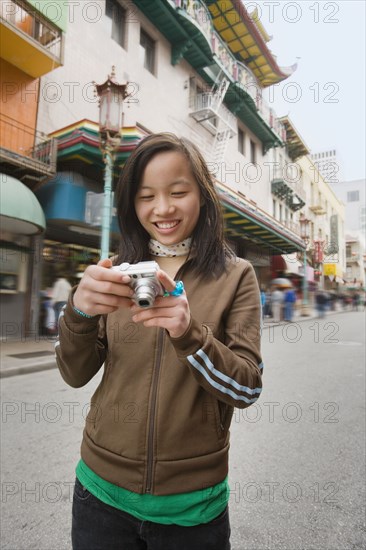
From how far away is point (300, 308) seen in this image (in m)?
20.8

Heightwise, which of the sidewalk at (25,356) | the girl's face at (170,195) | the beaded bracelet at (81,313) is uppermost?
the girl's face at (170,195)

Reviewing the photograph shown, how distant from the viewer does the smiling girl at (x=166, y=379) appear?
0.98m

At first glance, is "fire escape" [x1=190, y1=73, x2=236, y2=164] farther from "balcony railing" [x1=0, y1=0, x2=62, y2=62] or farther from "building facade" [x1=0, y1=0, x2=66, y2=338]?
"building facade" [x1=0, y1=0, x2=66, y2=338]

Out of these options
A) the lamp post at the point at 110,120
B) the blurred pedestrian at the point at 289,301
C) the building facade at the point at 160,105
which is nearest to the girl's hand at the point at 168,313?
the building facade at the point at 160,105

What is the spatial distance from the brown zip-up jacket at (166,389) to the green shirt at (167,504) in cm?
2

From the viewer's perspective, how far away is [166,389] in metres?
1.04

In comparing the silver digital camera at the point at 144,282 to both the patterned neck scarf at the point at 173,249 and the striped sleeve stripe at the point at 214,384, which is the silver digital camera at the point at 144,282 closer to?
the striped sleeve stripe at the point at 214,384

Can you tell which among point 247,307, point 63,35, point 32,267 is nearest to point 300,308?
point 32,267

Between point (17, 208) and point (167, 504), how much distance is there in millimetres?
8548

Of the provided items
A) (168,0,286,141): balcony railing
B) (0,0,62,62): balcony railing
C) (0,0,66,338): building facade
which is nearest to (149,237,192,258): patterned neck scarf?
(0,0,66,338): building facade

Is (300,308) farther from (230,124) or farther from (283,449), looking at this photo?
(283,449)

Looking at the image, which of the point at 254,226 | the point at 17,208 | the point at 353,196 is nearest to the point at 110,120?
the point at 17,208

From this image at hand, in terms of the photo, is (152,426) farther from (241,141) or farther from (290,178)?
(290,178)

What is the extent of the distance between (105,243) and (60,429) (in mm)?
4537
